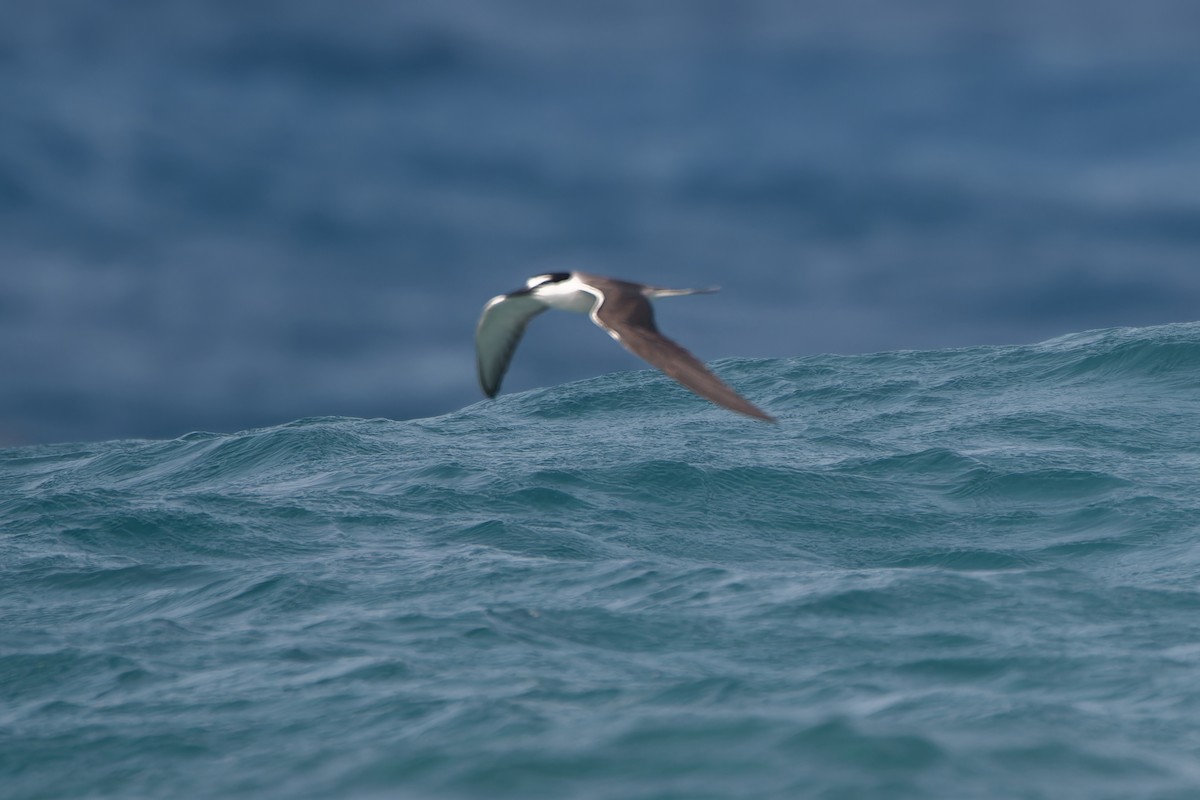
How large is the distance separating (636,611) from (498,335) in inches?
152

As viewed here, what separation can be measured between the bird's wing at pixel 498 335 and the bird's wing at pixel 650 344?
5.74 ft

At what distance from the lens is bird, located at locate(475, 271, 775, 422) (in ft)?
35.9

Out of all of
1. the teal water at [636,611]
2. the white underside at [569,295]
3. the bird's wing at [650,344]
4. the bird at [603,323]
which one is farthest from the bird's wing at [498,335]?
the teal water at [636,611]

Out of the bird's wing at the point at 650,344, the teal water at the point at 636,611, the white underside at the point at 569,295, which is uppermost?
the white underside at the point at 569,295

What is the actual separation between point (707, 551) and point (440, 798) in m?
8.10

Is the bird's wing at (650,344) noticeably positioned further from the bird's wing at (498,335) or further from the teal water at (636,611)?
the teal water at (636,611)

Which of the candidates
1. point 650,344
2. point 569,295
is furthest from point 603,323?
point 569,295

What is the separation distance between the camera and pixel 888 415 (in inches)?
1064

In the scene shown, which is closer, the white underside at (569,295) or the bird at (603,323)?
the bird at (603,323)

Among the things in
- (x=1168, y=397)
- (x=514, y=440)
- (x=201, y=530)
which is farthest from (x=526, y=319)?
(x=1168, y=397)

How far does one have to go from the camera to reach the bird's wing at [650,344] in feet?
34.8

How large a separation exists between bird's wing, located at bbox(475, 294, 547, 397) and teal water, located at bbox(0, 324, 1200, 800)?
2.68m

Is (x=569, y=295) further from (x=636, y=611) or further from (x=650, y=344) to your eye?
(x=636, y=611)

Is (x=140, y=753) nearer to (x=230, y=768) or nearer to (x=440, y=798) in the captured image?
(x=230, y=768)
